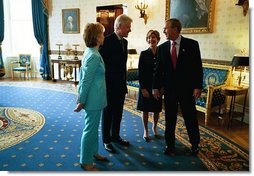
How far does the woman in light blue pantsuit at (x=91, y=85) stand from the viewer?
85.3 inches

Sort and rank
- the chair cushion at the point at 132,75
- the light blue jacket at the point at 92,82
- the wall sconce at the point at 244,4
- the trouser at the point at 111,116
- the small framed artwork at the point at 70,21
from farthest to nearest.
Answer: the small framed artwork at the point at 70,21, the chair cushion at the point at 132,75, the wall sconce at the point at 244,4, the trouser at the point at 111,116, the light blue jacket at the point at 92,82

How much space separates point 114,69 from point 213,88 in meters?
1.76

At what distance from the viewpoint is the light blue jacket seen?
2.16 metres

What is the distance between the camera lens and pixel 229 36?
Answer: 4367 mm

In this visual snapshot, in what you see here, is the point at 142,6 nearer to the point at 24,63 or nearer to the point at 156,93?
the point at 156,93

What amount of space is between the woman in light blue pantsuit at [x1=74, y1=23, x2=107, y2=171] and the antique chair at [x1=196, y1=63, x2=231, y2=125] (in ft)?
6.77

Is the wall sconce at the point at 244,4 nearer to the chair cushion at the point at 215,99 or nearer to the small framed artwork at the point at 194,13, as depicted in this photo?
the small framed artwork at the point at 194,13

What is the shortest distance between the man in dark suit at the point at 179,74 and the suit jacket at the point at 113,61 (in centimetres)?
40

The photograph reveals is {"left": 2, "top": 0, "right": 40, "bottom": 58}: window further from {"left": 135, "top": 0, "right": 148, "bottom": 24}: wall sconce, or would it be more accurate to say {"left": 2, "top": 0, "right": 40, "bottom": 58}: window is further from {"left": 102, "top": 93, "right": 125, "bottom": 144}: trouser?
{"left": 102, "top": 93, "right": 125, "bottom": 144}: trouser

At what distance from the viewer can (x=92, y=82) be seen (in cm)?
222

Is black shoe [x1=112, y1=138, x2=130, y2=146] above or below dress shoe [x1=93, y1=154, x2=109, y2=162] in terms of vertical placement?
above

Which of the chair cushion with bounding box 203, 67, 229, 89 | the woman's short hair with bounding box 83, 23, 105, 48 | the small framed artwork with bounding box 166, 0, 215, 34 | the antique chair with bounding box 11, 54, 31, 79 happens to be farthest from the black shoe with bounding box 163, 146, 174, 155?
the antique chair with bounding box 11, 54, 31, 79

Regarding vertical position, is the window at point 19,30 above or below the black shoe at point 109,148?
above

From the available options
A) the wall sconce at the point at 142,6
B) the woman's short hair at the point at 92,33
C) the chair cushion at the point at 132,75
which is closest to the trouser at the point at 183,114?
the woman's short hair at the point at 92,33
